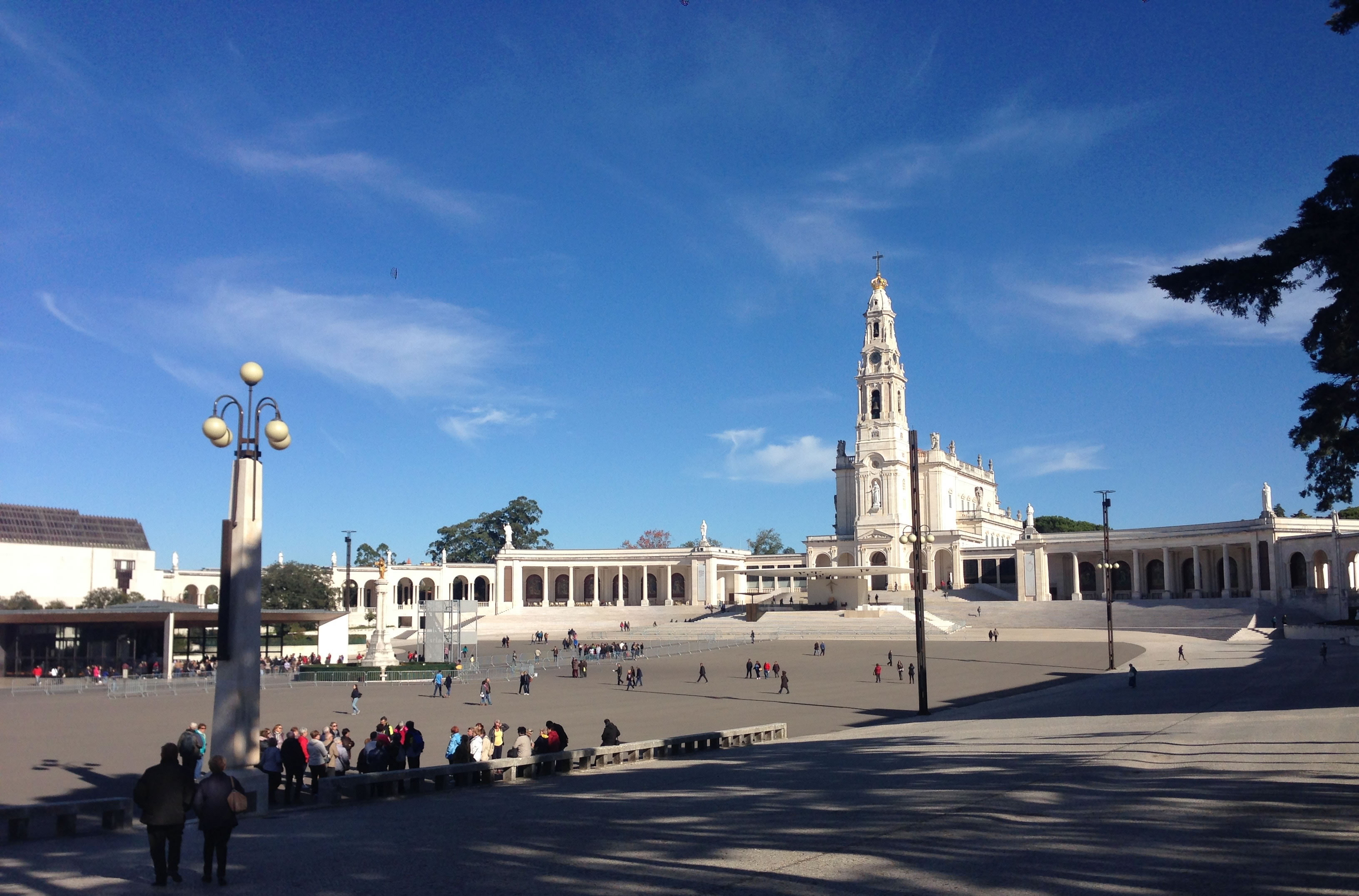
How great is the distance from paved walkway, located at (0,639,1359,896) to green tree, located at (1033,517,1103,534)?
101 m

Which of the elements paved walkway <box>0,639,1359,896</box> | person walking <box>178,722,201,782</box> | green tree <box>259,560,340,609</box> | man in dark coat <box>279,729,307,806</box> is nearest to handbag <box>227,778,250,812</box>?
paved walkway <box>0,639,1359,896</box>

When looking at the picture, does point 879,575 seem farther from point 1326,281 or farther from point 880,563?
point 1326,281

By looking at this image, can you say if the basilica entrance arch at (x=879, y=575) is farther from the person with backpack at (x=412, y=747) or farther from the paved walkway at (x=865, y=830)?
the person with backpack at (x=412, y=747)

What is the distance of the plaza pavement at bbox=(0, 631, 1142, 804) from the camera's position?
21.1m

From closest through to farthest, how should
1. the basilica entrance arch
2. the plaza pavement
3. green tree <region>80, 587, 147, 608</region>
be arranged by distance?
the plaza pavement, green tree <region>80, 587, 147, 608</region>, the basilica entrance arch

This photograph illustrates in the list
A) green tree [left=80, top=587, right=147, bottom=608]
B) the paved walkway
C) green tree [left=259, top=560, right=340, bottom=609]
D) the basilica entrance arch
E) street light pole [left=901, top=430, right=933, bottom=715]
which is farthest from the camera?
the basilica entrance arch

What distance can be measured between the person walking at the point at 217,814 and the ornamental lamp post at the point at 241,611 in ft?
14.3

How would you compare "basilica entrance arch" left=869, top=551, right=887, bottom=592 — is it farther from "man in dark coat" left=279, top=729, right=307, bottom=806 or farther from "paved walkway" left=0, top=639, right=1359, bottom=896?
"man in dark coat" left=279, top=729, right=307, bottom=806

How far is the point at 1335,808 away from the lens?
35.9 ft

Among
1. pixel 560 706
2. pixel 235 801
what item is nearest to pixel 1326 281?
Result: pixel 235 801

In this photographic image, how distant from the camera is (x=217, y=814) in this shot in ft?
29.7

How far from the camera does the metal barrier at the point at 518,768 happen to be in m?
14.8

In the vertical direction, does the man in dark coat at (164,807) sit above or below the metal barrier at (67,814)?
above

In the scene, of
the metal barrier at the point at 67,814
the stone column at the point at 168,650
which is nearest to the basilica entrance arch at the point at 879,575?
the stone column at the point at 168,650
